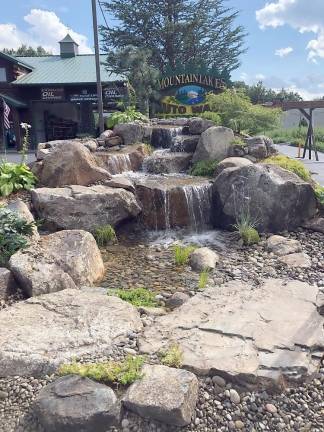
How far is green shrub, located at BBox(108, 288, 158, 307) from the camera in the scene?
4.98 meters

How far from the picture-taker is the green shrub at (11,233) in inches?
215

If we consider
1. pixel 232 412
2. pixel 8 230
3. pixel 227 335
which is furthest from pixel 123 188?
pixel 232 412

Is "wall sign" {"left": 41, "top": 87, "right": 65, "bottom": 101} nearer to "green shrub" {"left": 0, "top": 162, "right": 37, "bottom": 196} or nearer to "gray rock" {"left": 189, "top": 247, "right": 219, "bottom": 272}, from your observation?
"green shrub" {"left": 0, "top": 162, "right": 37, "bottom": 196}

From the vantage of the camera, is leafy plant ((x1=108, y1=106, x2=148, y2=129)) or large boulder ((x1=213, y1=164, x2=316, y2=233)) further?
leafy plant ((x1=108, y1=106, x2=148, y2=129))

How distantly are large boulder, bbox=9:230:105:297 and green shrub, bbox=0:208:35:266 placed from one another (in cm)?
16

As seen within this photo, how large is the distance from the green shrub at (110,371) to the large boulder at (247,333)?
335 millimetres

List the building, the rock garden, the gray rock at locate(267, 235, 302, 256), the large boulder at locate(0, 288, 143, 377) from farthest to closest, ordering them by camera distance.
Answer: the building
the gray rock at locate(267, 235, 302, 256)
the large boulder at locate(0, 288, 143, 377)
the rock garden

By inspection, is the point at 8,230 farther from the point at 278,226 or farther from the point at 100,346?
the point at 278,226

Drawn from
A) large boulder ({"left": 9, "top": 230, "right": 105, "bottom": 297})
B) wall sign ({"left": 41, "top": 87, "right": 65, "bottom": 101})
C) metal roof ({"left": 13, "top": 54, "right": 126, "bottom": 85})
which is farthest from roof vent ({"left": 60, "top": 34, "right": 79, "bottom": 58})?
large boulder ({"left": 9, "top": 230, "right": 105, "bottom": 297})

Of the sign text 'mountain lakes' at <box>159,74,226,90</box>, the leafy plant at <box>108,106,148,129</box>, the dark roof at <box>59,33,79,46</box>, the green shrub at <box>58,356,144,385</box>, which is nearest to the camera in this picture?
the green shrub at <box>58,356,144,385</box>

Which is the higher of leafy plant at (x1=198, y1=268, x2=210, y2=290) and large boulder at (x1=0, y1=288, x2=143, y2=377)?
large boulder at (x1=0, y1=288, x2=143, y2=377)

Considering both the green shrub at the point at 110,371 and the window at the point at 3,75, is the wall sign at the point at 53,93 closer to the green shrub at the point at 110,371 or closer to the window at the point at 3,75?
the window at the point at 3,75

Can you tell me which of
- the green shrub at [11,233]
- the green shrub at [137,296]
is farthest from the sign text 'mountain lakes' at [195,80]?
the green shrub at [137,296]

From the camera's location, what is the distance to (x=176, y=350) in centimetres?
353
